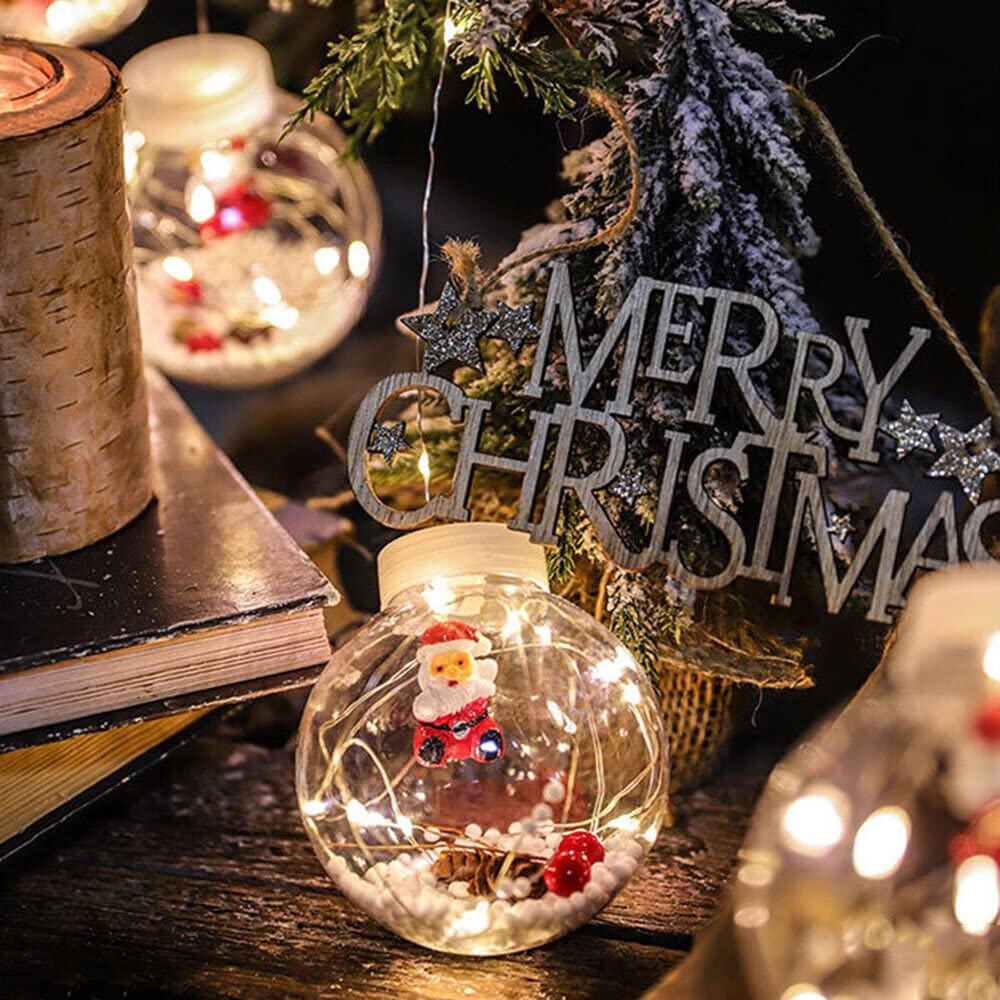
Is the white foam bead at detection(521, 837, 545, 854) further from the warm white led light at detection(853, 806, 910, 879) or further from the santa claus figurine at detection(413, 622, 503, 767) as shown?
the warm white led light at detection(853, 806, 910, 879)

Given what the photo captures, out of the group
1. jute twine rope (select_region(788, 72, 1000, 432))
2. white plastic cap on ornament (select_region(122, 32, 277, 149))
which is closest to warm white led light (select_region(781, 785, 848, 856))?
jute twine rope (select_region(788, 72, 1000, 432))

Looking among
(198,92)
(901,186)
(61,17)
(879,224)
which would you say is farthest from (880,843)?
(61,17)

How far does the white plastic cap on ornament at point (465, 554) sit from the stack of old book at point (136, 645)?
0.09 metres

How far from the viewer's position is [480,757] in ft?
2.52

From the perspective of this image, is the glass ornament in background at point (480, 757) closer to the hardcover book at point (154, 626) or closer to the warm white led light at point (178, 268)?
the hardcover book at point (154, 626)

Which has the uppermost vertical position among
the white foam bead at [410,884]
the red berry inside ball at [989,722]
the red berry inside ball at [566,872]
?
the red berry inside ball at [989,722]

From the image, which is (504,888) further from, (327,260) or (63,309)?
(327,260)

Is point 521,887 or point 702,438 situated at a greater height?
point 702,438

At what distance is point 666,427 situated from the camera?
82 cm

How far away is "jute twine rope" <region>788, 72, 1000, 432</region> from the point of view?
80cm

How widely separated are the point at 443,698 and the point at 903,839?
28cm

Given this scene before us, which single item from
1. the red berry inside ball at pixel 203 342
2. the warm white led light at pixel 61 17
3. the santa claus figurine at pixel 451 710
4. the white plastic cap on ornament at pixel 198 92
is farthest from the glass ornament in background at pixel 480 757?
the warm white led light at pixel 61 17

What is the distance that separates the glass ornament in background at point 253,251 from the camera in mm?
1518

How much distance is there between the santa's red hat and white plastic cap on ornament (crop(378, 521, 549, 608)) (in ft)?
0.12
